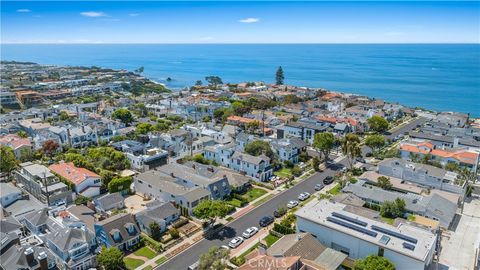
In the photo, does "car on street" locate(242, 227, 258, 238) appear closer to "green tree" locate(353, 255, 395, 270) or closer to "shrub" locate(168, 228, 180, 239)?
"shrub" locate(168, 228, 180, 239)

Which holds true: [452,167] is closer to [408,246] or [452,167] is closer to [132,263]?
[408,246]

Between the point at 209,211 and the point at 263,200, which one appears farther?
the point at 263,200

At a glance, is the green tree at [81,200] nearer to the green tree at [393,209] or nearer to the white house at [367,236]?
the white house at [367,236]

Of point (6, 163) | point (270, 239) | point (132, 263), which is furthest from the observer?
point (6, 163)

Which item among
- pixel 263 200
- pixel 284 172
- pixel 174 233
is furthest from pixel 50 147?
pixel 284 172

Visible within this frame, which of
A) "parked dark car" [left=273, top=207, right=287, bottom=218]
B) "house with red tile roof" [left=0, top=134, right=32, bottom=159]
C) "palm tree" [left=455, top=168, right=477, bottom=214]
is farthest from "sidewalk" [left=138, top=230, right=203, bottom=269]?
"house with red tile roof" [left=0, top=134, right=32, bottom=159]

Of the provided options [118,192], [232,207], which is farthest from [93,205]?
[232,207]

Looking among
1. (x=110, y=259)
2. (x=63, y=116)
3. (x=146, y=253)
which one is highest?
(x=63, y=116)
